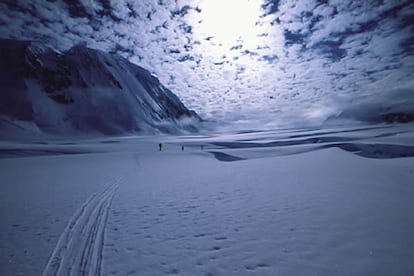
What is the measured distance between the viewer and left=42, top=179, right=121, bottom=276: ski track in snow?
421 cm

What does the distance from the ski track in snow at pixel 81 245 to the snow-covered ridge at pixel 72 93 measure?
317 feet

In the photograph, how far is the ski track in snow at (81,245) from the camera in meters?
4.21

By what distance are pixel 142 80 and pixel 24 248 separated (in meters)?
178

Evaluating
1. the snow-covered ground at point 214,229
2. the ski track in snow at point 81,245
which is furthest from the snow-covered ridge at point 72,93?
the ski track in snow at point 81,245

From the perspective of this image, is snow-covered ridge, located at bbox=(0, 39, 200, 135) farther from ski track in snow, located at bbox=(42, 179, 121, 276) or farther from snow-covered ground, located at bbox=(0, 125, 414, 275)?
ski track in snow, located at bbox=(42, 179, 121, 276)

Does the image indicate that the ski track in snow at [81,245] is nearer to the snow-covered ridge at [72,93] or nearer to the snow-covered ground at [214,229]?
the snow-covered ground at [214,229]

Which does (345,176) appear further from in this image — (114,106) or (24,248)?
(114,106)

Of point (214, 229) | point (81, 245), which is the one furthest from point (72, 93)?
point (214, 229)

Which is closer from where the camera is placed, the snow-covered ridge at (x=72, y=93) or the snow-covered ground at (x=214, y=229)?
the snow-covered ground at (x=214, y=229)

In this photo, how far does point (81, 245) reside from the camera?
5.07 metres

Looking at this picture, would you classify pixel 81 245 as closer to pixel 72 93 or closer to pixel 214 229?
pixel 214 229

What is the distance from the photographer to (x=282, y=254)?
4.46 metres

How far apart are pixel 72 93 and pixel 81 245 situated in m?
134

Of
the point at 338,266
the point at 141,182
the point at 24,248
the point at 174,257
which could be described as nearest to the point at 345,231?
the point at 338,266
